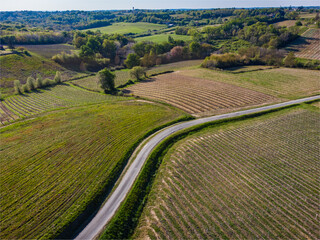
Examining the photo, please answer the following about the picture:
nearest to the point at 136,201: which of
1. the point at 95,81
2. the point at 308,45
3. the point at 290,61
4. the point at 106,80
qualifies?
the point at 106,80

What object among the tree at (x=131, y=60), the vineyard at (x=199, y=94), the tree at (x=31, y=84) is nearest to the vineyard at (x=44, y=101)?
the tree at (x=31, y=84)

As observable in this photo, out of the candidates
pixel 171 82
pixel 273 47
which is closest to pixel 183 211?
pixel 171 82

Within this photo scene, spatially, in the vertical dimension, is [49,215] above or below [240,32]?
below

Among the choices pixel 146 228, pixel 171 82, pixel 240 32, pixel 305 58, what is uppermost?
pixel 240 32

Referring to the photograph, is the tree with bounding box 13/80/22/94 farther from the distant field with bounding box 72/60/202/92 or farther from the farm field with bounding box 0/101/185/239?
the farm field with bounding box 0/101/185/239

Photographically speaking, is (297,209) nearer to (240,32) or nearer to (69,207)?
(69,207)

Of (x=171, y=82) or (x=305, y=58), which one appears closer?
(x=171, y=82)

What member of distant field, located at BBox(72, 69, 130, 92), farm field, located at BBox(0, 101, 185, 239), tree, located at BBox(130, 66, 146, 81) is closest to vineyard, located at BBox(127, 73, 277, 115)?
tree, located at BBox(130, 66, 146, 81)
